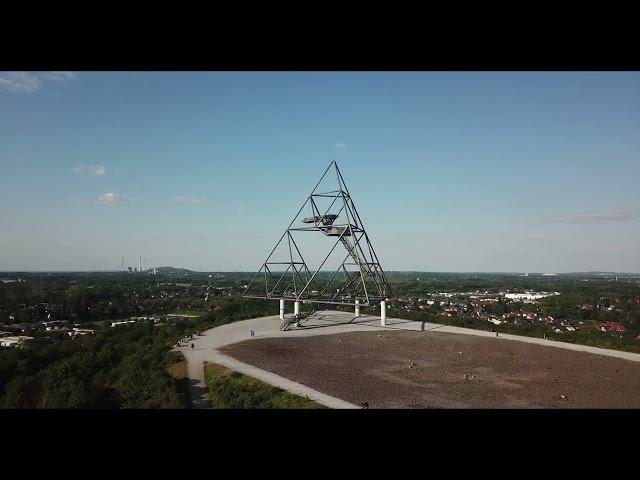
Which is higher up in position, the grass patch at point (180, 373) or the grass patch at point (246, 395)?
the grass patch at point (246, 395)

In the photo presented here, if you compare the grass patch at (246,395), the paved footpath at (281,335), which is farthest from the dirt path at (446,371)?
the grass patch at (246,395)

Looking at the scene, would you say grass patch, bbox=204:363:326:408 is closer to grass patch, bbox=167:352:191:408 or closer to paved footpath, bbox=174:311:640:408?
paved footpath, bbox=174:311:640:408

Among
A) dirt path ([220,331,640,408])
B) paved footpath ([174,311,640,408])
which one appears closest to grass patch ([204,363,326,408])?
paved footpath ([174,311,640,408])

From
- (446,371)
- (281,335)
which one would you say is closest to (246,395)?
(446,371)

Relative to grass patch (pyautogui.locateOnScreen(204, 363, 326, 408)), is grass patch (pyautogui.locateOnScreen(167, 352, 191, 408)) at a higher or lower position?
lower

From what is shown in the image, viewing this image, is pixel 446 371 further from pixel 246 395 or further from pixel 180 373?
pixel 180 373

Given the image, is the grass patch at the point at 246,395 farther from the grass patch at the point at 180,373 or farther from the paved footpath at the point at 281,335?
the grass patch at the point at 180,373

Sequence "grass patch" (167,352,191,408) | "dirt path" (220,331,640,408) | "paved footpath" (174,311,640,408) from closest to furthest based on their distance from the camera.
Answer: "dirt path" (220,331,640,408) < "grass patch" (167,352,191,408) < "paved footpath" (174,311,640,408)
